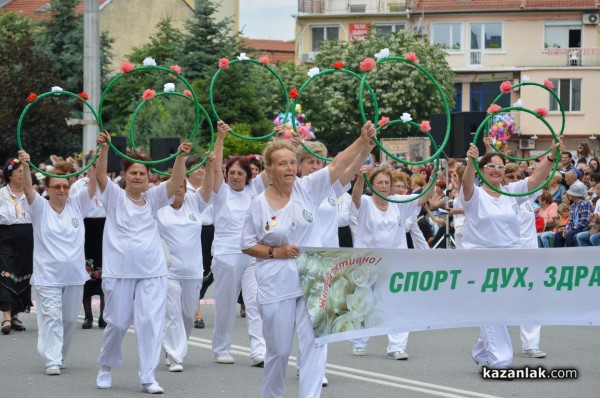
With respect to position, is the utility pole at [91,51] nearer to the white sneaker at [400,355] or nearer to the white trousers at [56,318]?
the white trousers at [56,318]

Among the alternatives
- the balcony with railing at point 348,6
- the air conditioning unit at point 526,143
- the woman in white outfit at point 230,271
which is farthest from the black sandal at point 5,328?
the balcony with railing at point 348,6

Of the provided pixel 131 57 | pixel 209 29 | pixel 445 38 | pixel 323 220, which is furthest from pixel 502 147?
pixel 445 38

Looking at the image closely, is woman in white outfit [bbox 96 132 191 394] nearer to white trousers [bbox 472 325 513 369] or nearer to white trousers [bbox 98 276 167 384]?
white trousers [bbox 98 276 167 384]

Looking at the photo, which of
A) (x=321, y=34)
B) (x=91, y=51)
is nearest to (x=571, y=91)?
(x=321, y=34)

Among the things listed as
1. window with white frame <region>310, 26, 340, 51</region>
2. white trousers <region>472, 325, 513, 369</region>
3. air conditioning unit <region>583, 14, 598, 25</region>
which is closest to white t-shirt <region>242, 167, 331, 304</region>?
white trousers <region>472, 325, 513, 369</region>

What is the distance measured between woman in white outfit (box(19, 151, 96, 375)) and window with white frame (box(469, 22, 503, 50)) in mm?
51295

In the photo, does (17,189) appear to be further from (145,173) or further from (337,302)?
(337,302)

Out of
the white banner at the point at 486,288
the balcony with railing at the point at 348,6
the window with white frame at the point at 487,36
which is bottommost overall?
the white banner at the point at 486,288

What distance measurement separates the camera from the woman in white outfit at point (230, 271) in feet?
39.8

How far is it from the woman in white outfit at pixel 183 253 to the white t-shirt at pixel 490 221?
253cm

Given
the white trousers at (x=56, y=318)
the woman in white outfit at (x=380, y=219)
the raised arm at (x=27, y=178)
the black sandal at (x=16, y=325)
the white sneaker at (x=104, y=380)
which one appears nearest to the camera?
the white sneaker at (x=104, y=380)

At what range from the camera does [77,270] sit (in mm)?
11961

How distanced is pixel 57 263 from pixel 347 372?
9.61 ft

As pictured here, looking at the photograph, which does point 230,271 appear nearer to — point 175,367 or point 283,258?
point 175,367
